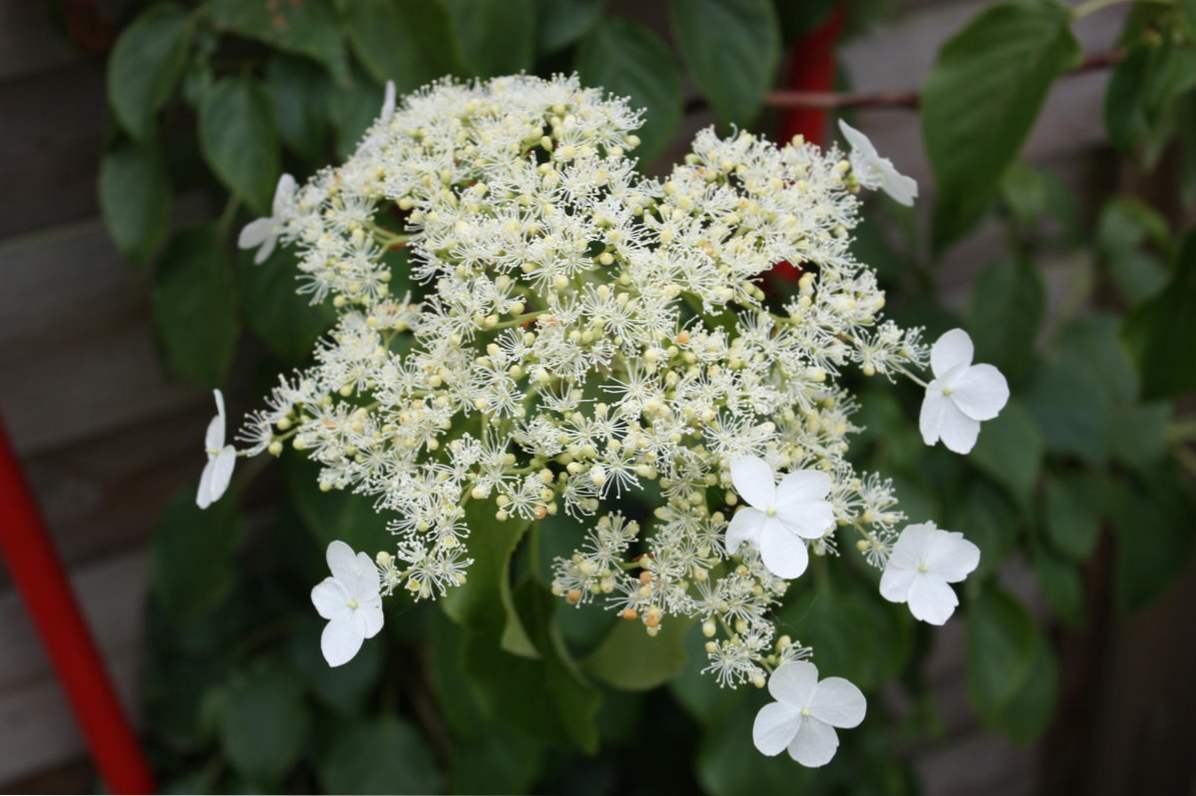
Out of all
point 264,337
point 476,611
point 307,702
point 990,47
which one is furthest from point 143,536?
point 990,47

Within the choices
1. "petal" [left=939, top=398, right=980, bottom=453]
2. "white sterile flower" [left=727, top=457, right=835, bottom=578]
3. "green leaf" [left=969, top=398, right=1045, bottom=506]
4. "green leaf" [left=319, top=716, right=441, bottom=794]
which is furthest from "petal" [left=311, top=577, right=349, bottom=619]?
"green leaf" [left=969, top=398, right=1045, bottom=506]

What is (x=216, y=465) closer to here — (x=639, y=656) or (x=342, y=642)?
(x=342, y=642)

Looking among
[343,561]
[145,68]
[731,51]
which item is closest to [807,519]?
[343,561]

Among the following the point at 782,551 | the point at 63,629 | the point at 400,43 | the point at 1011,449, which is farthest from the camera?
the point at 1011,449

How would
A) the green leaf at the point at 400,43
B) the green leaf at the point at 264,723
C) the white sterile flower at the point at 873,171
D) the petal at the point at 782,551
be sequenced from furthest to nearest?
the green leaf at the point at 264,723
the green leaf at the point at 400,43
the white sterile flower at the point at 873,171
the petal at the point at 782,551

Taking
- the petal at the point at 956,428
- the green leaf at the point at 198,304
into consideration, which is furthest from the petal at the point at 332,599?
the green leaf at the point at 198,304

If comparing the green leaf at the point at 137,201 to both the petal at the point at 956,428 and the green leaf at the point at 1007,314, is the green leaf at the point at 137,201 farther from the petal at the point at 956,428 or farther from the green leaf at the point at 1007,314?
the green leaf at the point at 1007,314

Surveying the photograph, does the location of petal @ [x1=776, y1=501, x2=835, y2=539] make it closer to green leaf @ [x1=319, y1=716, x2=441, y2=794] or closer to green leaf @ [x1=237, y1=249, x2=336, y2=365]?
green leaf @ [x1=237, y1=249, x2=336, y2=365]
